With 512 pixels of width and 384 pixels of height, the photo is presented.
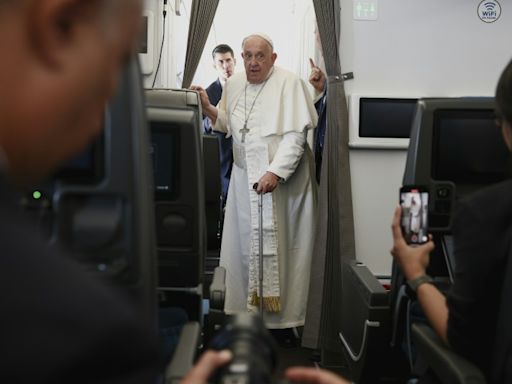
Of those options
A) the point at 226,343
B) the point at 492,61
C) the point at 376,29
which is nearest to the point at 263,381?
the point at 226,343

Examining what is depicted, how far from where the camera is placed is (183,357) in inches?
58.5

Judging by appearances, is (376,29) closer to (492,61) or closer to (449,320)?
(492,61)

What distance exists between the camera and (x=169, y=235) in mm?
2117

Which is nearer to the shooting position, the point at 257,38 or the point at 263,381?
the point at 263,381

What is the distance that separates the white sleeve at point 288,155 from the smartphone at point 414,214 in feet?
7.50

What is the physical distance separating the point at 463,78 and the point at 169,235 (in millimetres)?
3565

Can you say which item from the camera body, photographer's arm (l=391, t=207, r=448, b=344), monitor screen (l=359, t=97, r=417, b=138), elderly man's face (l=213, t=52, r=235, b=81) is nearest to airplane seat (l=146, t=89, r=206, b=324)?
photographer's arm (l=391, t=207, r=448, b=344)

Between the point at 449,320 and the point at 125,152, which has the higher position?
the point at 125,152

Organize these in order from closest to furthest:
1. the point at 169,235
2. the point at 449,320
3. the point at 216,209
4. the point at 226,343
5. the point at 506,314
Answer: the point at 226,343, the point at 506,314, the point at 449,320, the point at 169,235, the point at 216,209

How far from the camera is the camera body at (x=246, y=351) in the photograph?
0.82 meters

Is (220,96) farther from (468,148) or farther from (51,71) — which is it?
(51,71)

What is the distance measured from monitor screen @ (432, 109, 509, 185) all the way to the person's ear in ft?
5.96

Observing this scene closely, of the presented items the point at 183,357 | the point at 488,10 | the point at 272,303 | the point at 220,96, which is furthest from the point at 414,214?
the point at 220,96

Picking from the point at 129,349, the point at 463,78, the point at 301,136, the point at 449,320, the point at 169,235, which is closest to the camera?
the point at 129,349
